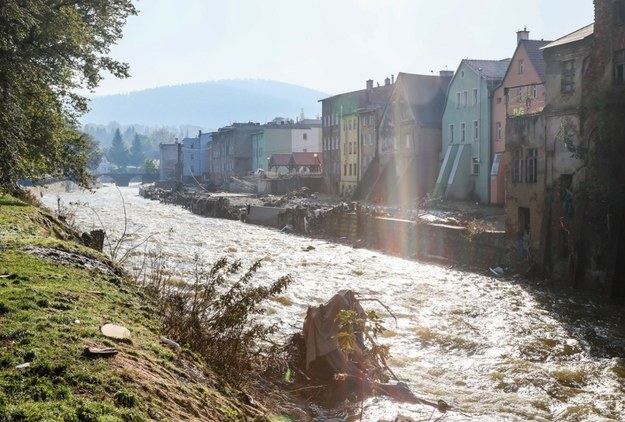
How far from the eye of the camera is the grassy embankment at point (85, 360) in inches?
235

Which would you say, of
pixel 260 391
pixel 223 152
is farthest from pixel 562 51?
pixel 223 152

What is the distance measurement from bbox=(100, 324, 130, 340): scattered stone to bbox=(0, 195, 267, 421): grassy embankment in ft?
0.34

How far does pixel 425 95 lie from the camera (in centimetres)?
6794

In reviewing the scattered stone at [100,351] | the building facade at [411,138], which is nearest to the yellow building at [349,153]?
the building facade at [411,138]

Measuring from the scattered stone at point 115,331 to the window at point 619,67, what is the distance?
24.2 m

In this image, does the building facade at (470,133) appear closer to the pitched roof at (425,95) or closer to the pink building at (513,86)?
the pink building at (513,86)

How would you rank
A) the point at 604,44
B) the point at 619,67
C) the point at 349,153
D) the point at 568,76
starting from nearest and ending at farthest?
the point at 619,67 < the point at 604,44 < the point at 568,76 < the point at 349,153

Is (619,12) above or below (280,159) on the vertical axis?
above

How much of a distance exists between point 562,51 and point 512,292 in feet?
34.2

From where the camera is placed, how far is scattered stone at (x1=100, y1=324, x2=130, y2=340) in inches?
322

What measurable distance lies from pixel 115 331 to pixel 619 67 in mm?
24669

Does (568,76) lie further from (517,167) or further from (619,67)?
(517,167)

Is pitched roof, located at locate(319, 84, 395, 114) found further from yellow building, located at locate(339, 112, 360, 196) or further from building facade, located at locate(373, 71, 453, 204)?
building facade, located at locate(373, 71, 453, 204)

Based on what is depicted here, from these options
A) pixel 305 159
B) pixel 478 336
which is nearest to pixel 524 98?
pixel 478 336
